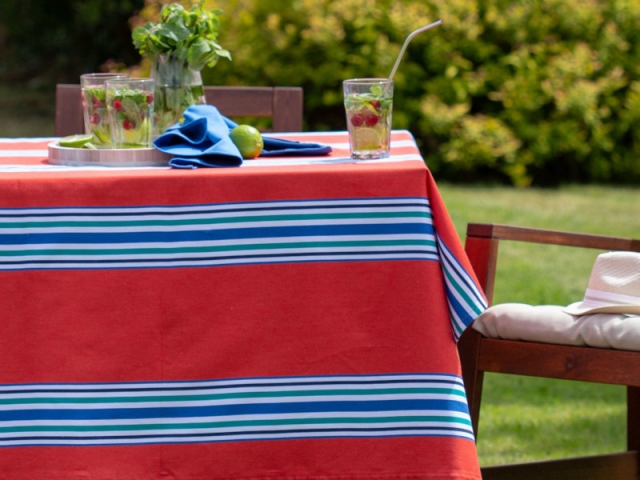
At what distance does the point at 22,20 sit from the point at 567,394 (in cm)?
982

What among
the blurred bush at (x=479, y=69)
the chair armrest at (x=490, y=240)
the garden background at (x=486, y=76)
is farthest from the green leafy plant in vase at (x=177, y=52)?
the blurred bush at (x=479, y=69)

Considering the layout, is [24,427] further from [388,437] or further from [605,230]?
[605,230]

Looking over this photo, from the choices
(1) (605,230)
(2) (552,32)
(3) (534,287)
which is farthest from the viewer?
(2) (552,32)

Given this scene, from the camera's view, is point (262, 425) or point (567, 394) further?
point (567, 394)

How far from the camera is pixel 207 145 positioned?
6.59ft

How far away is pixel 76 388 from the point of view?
1.75 meters

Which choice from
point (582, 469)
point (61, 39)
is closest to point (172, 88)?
point (582, 469)

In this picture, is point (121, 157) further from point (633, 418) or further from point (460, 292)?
point (633, 418)

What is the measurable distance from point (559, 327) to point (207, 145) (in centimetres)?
81

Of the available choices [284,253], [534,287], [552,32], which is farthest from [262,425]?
[552,32]

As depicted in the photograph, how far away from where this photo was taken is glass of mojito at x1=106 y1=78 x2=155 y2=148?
78.2 inches

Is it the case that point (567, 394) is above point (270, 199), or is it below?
below

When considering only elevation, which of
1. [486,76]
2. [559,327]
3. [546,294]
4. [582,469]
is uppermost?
[486,76]

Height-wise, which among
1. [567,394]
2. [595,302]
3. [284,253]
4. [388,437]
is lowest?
[567,394]
